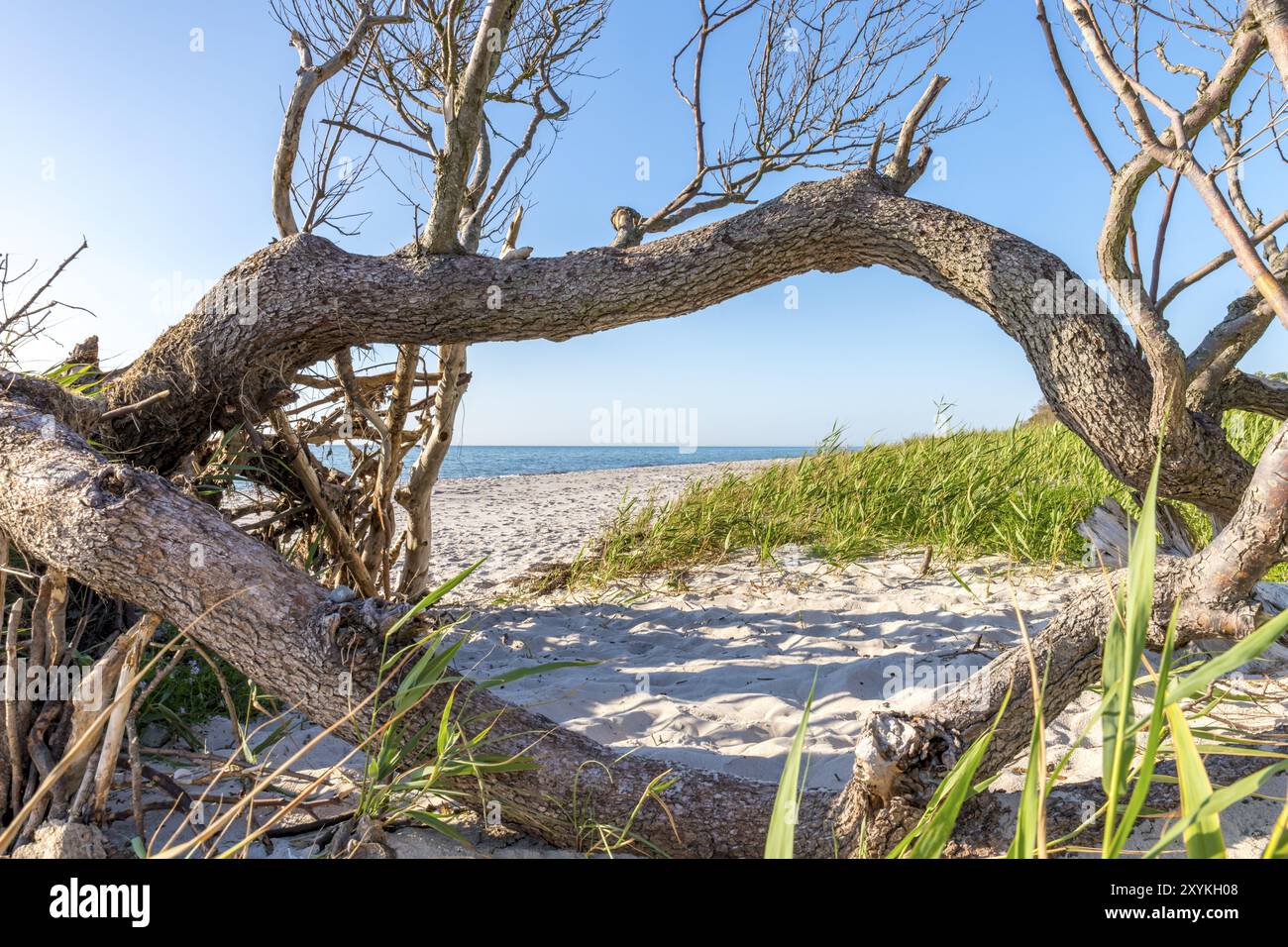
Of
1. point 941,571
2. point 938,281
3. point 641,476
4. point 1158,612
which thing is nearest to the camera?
point 1158,612

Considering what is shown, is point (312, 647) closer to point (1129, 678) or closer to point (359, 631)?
point (359, 631)

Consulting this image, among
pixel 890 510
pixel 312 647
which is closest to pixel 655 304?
pixel 312 647

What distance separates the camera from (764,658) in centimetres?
346

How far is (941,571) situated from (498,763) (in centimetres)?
340

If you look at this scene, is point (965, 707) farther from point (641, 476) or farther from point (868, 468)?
point (641, 476)

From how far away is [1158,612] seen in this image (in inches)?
75.8

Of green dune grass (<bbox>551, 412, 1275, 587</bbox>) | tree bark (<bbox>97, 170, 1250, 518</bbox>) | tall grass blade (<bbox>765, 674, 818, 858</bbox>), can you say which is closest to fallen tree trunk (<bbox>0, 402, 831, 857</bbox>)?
tall grass blade (<bbox>765, 674, 818, 858</bbox>)

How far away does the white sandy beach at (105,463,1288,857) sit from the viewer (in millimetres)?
2482

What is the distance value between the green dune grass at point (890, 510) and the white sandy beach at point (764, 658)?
0.68 ft

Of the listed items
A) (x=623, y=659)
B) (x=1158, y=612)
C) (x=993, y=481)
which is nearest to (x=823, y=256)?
(x=1158, y=612)

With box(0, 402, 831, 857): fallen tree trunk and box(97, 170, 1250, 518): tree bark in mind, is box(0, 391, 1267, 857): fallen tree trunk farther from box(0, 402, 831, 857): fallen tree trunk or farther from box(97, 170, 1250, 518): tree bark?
box(97, 170, 1250, 518): tree bark

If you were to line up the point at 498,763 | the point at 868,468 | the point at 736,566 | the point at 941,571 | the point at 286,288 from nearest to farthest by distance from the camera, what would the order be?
1. the point at 498,763
2. the point at 286,288
3. the point at 941,571
4. the point at 736,566
5. the point at 868,468

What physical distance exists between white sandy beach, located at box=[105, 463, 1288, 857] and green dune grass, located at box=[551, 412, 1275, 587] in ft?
0.68

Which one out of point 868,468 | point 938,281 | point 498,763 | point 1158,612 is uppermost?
point 938,281
